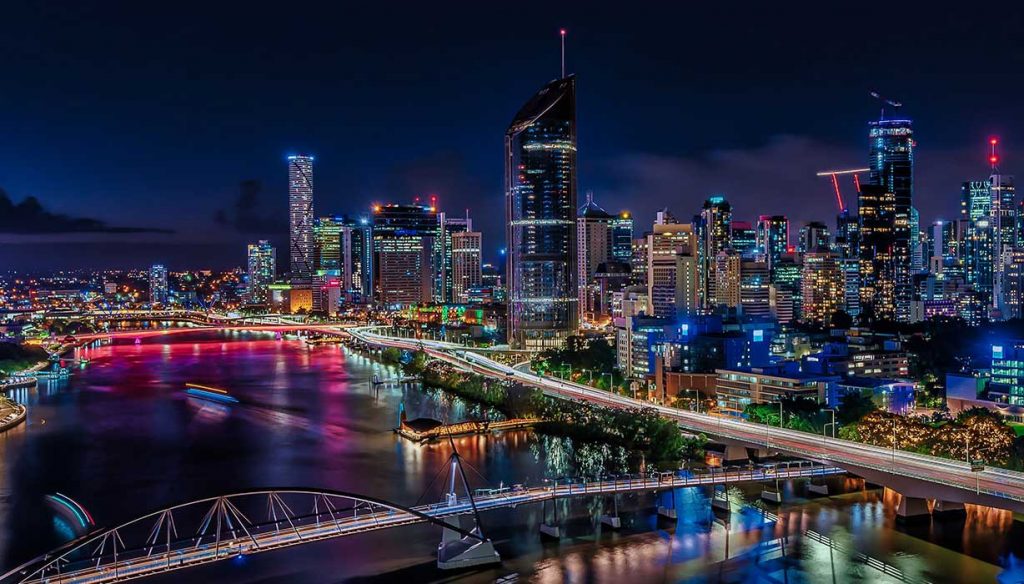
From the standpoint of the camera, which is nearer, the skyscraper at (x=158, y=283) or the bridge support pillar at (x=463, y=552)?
the bridge support pillar at (x=463, y=552)

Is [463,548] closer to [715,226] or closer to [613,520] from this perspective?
[613,520]

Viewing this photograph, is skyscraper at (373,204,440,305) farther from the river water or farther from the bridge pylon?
the bridge pylon

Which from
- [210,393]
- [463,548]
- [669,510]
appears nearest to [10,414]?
[210,393]

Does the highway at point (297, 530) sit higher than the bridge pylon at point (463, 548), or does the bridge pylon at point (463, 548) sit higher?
the highway at point (297, 530)

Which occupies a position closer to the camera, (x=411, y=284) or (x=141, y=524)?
(x=141, y=524)

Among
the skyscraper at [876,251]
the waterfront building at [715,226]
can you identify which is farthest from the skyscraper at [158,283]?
the skyscraper at [876,251]

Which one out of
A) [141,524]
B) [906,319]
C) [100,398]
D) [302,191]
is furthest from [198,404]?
[302,191]

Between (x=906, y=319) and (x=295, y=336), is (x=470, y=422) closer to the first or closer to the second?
(x=295, y=336)

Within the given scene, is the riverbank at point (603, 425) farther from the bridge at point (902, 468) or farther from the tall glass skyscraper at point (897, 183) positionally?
the tall glass skyscraper at point (897, 183)
